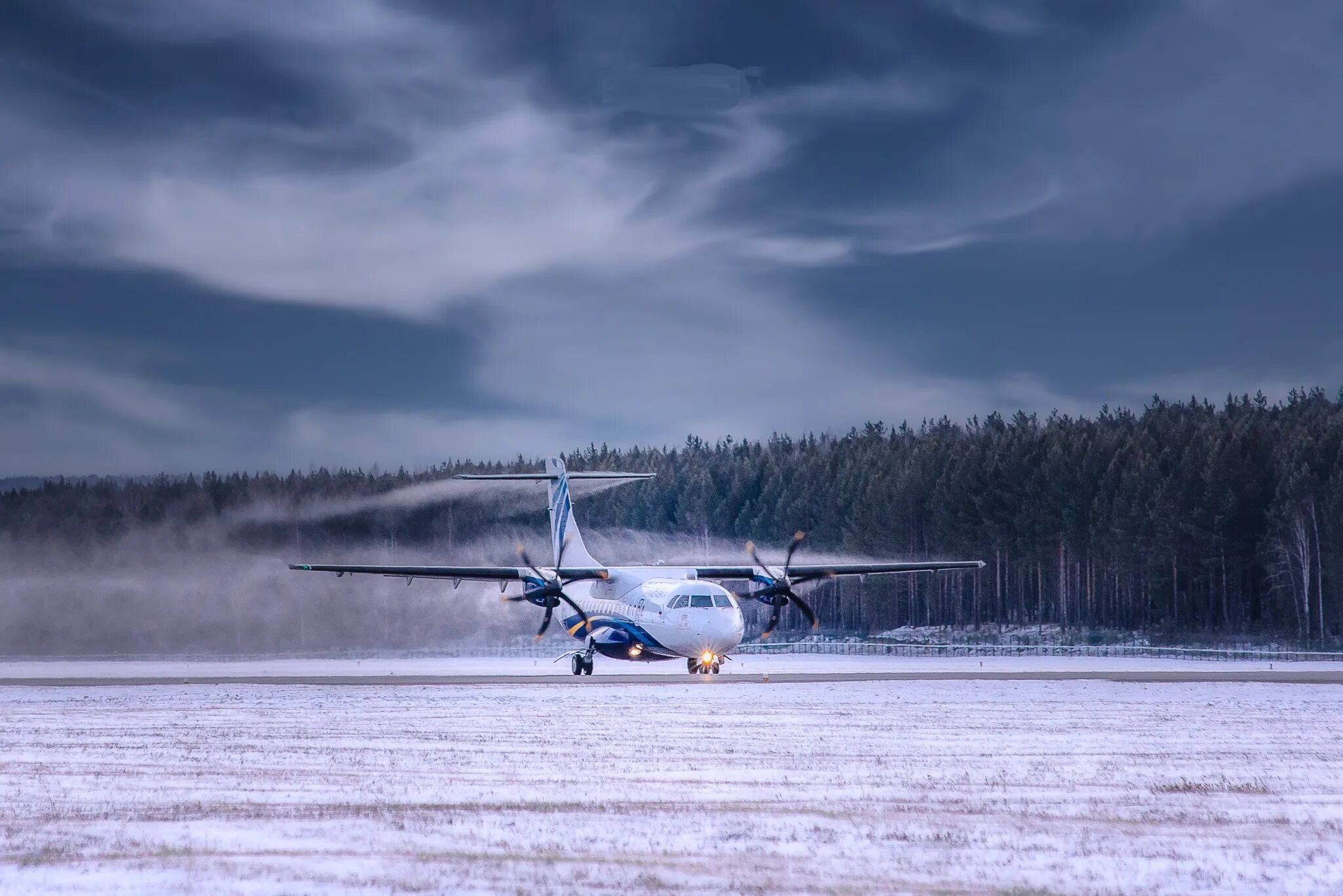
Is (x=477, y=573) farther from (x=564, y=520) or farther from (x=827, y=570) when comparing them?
(x=827, y=570)

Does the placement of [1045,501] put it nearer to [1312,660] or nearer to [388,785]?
[1312,660]

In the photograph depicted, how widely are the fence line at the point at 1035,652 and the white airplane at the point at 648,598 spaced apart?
17.6m

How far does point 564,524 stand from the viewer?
55.1 m

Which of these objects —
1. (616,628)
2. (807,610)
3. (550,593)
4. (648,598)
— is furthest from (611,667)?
(807,610)

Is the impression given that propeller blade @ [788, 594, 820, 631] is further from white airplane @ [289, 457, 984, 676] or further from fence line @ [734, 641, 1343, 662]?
fence line @ [734, 641, 1343, 662]

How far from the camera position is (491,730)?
25406mm

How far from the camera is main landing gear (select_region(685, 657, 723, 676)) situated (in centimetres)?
4456

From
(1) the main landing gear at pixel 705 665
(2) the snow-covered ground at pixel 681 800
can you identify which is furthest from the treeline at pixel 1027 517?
(2) the snow-covered ground at pixel 681 800

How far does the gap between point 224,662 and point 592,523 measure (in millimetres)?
67767

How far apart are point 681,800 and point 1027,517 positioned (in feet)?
252

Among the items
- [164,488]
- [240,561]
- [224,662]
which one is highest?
[164,488]

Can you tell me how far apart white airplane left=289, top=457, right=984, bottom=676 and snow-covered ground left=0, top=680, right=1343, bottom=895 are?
41.6 feet

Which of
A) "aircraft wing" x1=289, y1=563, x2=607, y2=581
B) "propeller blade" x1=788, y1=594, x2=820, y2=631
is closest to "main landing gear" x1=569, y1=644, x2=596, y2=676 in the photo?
"aircraft wing" x1=289, y1=563, x2=607, y2=581

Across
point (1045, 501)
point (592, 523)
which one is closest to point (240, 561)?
point (592, 523)
